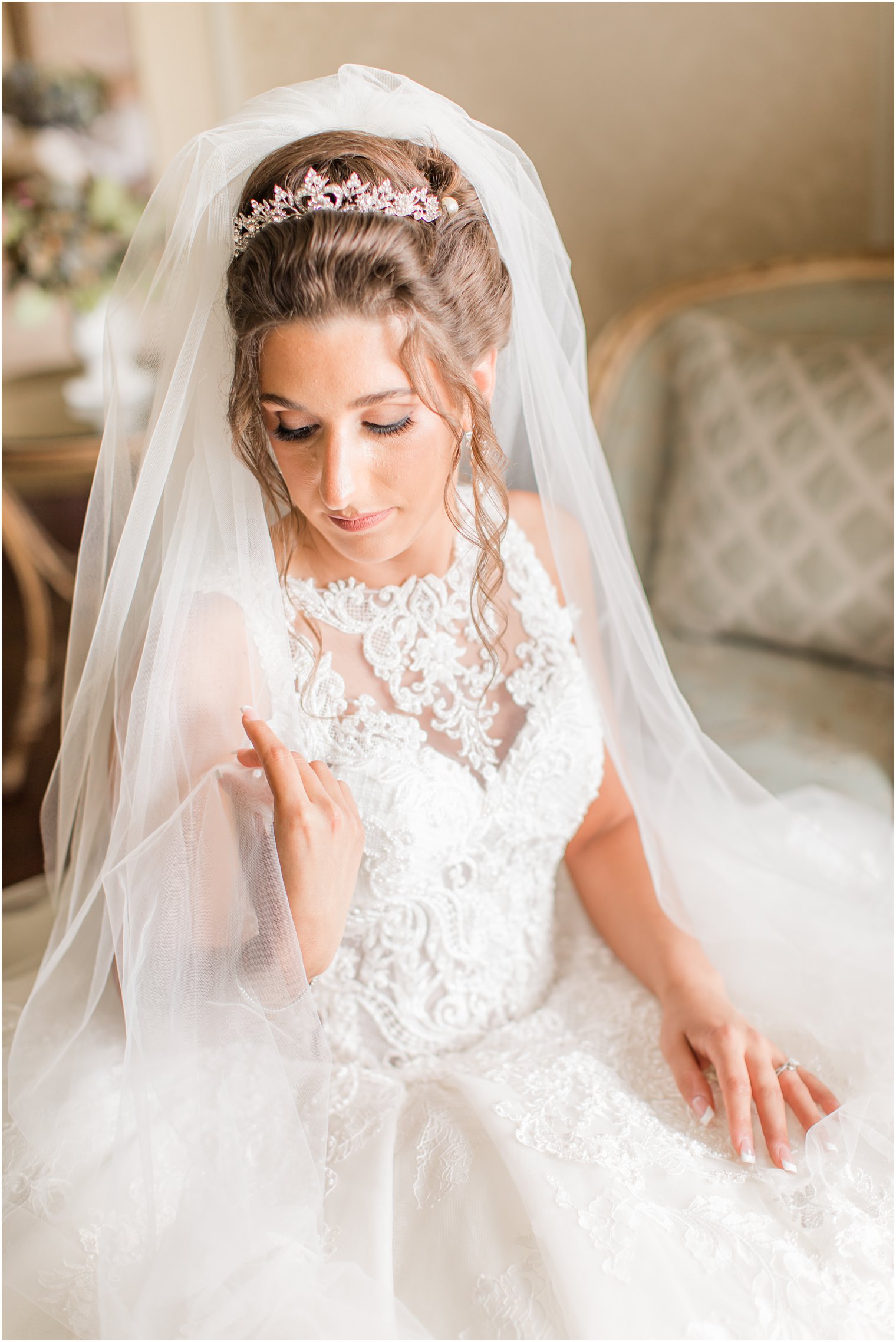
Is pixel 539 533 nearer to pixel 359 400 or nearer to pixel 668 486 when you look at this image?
pixel 359 400

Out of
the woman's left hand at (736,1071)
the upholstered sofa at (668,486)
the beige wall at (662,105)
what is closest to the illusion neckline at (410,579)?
the woman's left hand at (736,1071)

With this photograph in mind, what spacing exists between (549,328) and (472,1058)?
2.92ft

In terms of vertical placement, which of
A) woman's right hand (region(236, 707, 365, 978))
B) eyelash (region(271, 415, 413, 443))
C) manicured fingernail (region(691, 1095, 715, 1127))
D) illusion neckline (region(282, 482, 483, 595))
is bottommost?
manicured fingernail (region(691, 1095, 715, 1127))

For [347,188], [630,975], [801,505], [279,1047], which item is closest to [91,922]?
[279,1047]

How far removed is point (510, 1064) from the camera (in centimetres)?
121

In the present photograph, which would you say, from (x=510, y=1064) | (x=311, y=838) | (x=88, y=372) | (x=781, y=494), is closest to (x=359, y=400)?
(x=311, y=838)

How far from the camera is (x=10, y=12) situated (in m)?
3.51

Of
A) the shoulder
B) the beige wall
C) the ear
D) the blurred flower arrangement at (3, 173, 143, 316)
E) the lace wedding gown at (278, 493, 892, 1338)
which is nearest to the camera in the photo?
the lace wedding gown at (278, 493, 892, 1338)

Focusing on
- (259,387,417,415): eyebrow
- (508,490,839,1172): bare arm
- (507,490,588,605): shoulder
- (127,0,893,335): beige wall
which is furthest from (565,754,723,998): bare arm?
(127,0,893,335): beige wall

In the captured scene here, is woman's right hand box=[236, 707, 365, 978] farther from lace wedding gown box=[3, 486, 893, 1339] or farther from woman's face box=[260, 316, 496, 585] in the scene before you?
woman's face box=[260, 316, 496, 585]

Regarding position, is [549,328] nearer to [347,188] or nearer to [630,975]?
[347,188]

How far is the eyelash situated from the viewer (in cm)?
108

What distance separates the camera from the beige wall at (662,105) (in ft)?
8.24

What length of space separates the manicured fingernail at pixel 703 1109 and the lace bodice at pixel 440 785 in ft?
0.97
